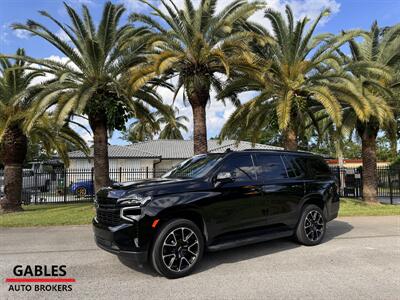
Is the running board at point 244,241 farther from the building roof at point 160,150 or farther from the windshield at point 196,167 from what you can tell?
the building roof at point 160,150

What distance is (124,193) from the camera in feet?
16.6

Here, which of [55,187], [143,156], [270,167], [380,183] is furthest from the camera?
[143,156]

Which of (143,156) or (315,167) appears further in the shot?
(143,156)

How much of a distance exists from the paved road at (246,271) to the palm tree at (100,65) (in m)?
6.18

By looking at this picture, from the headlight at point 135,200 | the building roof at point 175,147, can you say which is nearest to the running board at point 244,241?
the headlight at point 135,200

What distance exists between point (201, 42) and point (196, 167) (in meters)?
7.53

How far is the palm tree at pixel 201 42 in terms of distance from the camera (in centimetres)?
1251

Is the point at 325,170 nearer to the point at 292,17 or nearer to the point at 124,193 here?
the point at 124,193

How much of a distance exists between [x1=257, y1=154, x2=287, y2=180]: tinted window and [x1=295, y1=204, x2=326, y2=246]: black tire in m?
1.00

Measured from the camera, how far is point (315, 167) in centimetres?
748

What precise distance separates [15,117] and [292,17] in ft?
40.1

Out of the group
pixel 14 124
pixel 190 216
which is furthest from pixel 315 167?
pixel 14 124

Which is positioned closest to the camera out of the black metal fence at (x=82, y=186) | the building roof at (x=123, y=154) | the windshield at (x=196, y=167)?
the windshield at (x=196, y=167)

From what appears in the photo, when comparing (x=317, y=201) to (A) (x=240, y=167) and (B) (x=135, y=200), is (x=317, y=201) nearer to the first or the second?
(A) (x=240, y=167)
